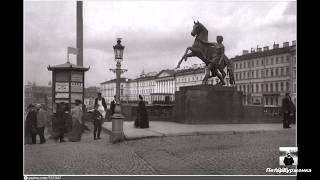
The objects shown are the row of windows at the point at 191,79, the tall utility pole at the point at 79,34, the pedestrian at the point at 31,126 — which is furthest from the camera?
the row of windows at the point at 191,79

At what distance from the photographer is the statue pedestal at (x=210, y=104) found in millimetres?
18375

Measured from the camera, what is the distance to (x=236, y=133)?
15445 mm

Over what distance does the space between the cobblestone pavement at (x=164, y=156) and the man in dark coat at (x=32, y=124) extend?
2.17 feet

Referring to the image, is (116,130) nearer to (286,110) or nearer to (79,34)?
(79,34)

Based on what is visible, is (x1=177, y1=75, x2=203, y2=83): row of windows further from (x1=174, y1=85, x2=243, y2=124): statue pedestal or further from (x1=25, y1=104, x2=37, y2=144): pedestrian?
(x1=25, y1=104, x2=37, y2=144): pedestrian

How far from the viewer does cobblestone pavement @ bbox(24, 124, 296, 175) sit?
29.8ft

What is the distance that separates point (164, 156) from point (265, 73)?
250ft

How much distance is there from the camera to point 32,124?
48.4ft

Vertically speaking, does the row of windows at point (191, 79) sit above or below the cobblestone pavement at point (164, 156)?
above

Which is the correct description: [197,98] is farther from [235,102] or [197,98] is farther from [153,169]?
[153,169]

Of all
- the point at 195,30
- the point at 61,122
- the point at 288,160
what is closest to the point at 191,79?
the point at 195,30

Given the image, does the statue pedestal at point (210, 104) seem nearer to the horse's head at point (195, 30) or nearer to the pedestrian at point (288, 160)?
the horse's head at point (195, 30)

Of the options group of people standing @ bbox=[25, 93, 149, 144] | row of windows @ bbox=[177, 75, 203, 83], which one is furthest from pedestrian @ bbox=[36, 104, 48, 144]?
row of windows @ bbox=[177, 75, 203, 83]

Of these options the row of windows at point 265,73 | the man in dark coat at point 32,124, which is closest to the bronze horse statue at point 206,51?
the man in dark coat at point 32,124
